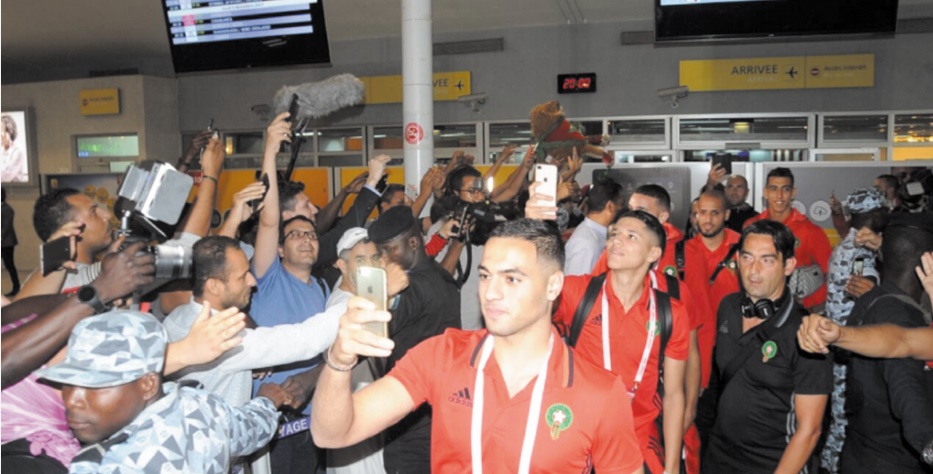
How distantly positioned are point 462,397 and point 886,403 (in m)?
1.73

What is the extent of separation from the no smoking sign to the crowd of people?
77.0 inches

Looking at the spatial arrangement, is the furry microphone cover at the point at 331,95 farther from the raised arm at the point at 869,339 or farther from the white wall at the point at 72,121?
the white wall at the point at 72,121

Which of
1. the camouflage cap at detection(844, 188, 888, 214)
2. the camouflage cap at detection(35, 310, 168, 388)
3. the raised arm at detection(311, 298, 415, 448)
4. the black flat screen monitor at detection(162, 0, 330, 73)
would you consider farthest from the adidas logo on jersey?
the black flat screen monitor at detection(162, 0, 330, 73)

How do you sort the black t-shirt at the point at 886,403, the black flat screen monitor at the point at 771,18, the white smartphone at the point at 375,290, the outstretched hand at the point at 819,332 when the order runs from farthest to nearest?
the black flat screen monitor at the point at 771,18 < the black t-shirt at the point at 886,403 < the outstretched hand at the point at 819,332 < the white smartphone at the point at 375,290

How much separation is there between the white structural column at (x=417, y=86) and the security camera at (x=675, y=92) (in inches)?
211

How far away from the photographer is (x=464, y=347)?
221cm

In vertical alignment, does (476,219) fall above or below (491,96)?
below

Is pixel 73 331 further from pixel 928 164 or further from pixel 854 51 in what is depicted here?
pixel 854 51

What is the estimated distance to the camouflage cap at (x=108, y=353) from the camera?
190 cm

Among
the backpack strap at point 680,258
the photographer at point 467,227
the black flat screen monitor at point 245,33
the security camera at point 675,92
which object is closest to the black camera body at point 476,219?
the photographer at point 467,227

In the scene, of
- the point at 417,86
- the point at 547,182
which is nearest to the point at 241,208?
the point at 547,182

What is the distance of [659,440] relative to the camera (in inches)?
132

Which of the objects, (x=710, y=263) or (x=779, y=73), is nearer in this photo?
(x=710, y=263)

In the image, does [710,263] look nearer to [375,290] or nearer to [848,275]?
[848,275]
